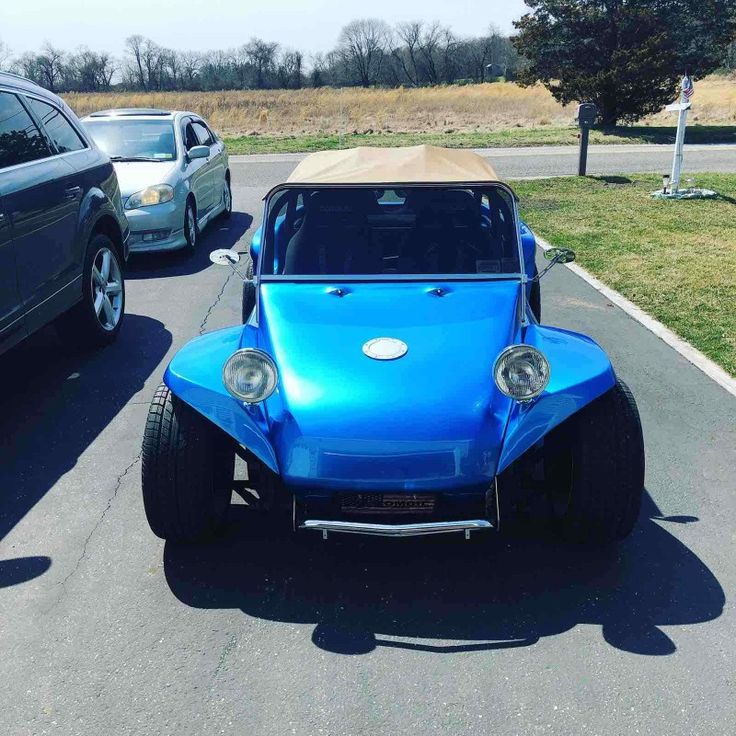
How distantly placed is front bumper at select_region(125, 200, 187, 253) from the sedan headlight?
0.15 feet

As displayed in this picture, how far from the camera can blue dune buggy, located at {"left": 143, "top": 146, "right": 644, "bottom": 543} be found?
3.12m

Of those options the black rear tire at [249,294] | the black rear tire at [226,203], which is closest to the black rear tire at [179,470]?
the black rear tire at [249,294]

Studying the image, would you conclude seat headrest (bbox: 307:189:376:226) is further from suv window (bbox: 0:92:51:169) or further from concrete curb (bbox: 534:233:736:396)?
concrete curb (bbox: 534:233:736:396)

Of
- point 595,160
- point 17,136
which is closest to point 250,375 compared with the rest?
point 17,136

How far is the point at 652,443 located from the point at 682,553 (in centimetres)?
115

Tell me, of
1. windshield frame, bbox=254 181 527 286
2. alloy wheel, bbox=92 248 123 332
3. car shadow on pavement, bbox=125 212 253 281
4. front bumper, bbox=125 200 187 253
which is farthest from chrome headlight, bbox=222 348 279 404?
front bumper, bbox=125 200 187 253

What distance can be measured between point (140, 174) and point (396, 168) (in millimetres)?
5581

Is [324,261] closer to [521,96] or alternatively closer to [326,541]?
[326,541]

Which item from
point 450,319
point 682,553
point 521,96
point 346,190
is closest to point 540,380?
point 450,319

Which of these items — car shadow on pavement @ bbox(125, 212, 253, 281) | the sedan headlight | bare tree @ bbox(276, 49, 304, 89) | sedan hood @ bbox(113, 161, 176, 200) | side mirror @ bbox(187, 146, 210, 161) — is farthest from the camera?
bare tree @ bbox(276, 49, 304, 89)

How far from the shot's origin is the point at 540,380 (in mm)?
3252

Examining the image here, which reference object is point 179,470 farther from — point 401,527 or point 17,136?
point 17,136

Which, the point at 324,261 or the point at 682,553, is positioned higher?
the point at 324,261

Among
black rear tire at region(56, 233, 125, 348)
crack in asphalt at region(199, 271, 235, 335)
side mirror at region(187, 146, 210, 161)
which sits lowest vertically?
crack in asphalt at region(199, 271, 235, 335)
